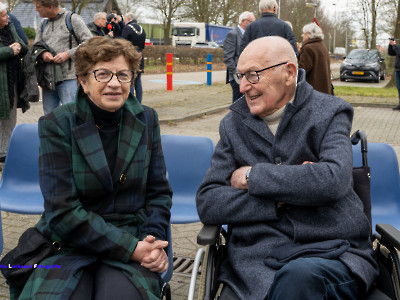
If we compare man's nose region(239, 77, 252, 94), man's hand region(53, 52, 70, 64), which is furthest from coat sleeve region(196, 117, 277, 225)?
man's hand region(53, 52, 70, 64)

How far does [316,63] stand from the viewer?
7.96 meters

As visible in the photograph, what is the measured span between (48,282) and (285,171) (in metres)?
1.19

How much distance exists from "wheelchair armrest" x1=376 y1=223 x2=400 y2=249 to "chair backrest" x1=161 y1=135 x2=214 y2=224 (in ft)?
5.38

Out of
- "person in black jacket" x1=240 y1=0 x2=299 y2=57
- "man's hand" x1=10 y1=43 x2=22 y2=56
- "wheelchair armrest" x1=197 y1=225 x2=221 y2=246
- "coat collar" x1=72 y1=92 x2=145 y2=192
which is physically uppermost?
"person in black jacket" x1=240 y1=0 x2=299 y2=57

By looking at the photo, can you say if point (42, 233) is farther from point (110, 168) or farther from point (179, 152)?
point (179, 152)

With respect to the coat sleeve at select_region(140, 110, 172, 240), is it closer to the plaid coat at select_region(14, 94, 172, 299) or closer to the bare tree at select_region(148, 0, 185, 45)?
the plaid coat at select_region(14, 94, 172, 299)

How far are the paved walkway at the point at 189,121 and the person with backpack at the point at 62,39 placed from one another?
1.72 metres

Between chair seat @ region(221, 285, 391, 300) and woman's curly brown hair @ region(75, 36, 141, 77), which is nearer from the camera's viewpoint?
chair seat @ region(221, 285, 391, 300)

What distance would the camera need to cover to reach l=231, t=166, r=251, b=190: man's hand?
101 inches

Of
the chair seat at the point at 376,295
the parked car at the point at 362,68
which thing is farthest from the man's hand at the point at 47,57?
the parked car at the point at 362,68

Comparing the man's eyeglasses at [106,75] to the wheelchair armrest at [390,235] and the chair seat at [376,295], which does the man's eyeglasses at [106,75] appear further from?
the chair seat at [376,295]

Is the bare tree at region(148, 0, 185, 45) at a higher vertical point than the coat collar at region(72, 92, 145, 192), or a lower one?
higher

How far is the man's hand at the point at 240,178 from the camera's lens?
2.56 metres

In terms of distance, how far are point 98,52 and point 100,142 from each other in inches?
17.9
